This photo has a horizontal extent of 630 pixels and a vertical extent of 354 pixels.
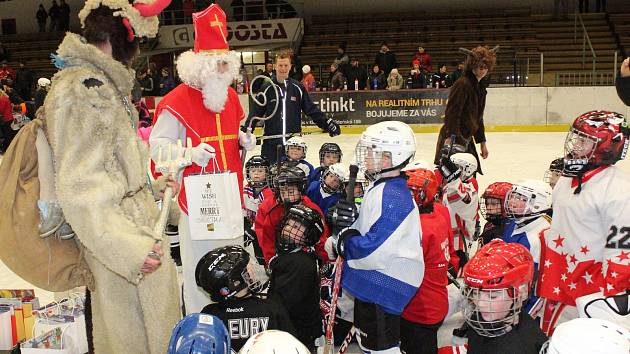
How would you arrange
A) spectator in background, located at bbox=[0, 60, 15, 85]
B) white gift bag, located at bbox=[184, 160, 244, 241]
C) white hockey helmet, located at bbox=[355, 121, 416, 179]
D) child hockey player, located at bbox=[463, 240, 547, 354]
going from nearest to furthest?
child hockey player, located at bbox=[463, 240, 547, 354] < white hockey helmet, located at bbox=[355, 121, 416, 179] < white gift bag, located at bbox=[184, 160, 244, 241] < spectator in background, located at bbox=[0, 60, 15, 85]

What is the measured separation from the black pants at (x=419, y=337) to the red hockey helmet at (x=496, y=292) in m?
0.91

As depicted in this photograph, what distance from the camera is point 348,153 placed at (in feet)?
34.2

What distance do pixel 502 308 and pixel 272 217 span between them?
2132 millimetres

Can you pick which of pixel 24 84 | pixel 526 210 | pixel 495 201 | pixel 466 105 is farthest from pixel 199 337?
pixel 24 84

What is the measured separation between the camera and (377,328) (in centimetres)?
287

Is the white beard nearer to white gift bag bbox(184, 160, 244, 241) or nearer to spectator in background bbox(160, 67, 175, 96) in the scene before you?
white gift bag bbox(184, 160, 244, 241)

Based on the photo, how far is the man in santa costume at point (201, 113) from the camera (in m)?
3.48

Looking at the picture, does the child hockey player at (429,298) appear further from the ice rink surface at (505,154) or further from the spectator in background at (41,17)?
the spectator in background at (41,17)

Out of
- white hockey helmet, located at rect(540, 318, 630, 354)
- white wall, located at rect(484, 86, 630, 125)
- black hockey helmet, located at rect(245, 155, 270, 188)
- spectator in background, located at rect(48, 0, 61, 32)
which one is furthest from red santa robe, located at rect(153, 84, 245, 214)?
spectator in background, located at rect(48, 0, 61, 32)

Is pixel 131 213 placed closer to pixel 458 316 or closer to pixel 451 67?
pixel 458 316

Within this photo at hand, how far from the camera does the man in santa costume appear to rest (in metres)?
3.48

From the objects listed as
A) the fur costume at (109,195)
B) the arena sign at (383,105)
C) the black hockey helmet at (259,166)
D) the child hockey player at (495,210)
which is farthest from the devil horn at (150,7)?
the arena sign at (383,105)

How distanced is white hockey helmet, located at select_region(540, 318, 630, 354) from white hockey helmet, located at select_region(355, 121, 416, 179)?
1250 mm

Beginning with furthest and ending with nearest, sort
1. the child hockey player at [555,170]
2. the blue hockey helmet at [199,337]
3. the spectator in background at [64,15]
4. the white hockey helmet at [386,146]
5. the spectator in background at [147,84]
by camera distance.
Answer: the spectator in background at [64,15] < the spectator in background at [147,84] < the child hockey player at [555,170] < the white hockey helmet at [386,146] < the blue hockey helmet at [199,337]
